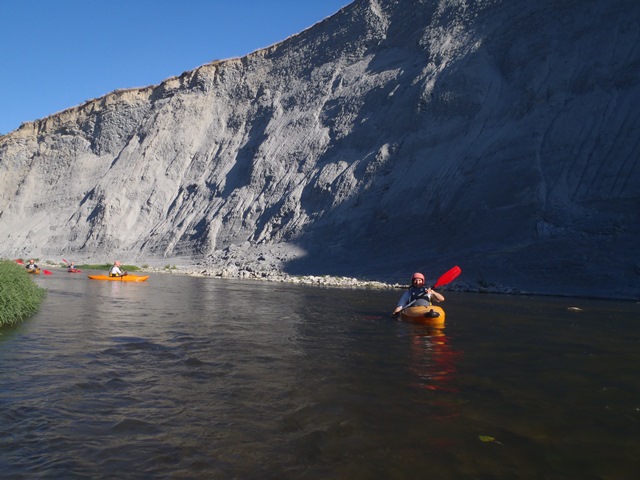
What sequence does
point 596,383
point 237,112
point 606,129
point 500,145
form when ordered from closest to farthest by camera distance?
1. point 596,383
2. point 606,129
3. point 500,145
4. point 237,112

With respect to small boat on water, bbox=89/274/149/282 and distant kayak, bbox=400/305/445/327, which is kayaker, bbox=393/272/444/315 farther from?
small boat on water, bbox=89/274/149/282

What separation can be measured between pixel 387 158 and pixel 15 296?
25.9 meters

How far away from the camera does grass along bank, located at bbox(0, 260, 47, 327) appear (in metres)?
9.34

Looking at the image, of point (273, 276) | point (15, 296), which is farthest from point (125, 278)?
point (15, 296)

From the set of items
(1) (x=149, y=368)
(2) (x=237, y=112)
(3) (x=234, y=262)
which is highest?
(2) (x=237, y=112)

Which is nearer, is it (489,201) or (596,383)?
(596,383)

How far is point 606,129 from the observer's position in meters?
26.1

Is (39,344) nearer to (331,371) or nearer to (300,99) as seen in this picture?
(331,371)

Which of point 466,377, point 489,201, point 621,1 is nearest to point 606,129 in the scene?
point 489,201

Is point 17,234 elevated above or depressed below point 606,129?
below

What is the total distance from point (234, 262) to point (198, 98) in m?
21.6

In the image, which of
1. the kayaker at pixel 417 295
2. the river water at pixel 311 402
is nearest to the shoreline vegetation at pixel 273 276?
the kayaker at pixel 417 295

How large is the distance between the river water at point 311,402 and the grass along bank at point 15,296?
0.34 m

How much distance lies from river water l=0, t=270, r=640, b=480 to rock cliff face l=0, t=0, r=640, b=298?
50.5 feet
